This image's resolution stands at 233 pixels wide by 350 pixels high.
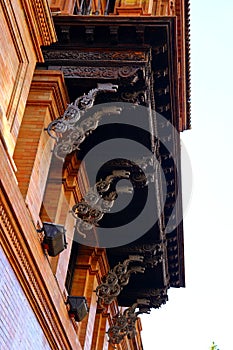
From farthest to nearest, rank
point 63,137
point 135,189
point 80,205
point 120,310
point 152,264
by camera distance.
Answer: point 120,310 → point 152,264 → point 135,189 → point 80,205 → point 63,137

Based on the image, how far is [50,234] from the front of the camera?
32.4 ft

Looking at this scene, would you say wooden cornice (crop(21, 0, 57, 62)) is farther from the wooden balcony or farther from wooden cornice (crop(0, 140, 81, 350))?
wooden cornice (crop(0, 140, 81, 350))

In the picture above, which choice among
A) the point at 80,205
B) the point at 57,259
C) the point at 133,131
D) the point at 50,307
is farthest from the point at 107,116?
the point at 50,307

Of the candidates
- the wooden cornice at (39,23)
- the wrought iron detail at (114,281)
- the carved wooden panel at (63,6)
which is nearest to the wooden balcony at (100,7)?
the carved wooden panel at (63,6)

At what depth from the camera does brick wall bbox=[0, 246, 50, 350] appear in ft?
26.7

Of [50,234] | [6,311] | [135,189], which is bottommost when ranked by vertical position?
[6,311]

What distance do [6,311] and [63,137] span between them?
3.56m

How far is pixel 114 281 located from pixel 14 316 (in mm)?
5730

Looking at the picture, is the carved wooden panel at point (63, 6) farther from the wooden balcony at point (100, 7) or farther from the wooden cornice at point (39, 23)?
the wooden cornice at point (39, 23)

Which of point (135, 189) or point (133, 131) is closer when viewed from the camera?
point (133, 131)

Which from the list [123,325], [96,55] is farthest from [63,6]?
[123,325]

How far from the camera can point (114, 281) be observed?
46.3 ft

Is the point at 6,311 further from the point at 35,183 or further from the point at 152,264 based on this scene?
the point at 152,264

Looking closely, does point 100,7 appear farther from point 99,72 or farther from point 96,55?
point 99,72
